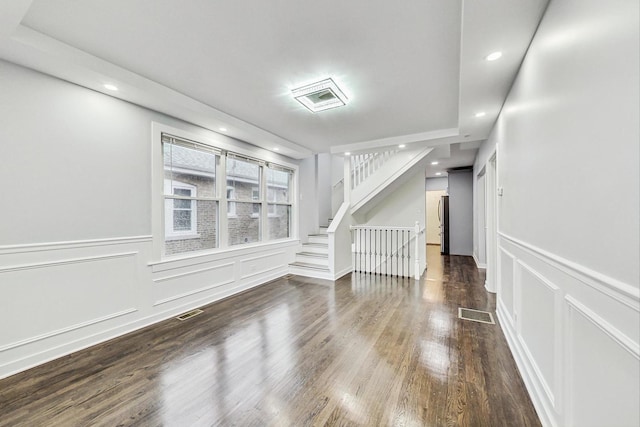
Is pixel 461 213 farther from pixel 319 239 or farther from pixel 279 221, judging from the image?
pixel 279 221

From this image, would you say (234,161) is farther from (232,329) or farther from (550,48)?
(550,48)

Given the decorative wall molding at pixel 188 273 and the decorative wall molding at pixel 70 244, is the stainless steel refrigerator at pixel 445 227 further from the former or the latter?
the decorative wall molding at pixel 70 244

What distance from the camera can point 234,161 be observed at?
4293mm

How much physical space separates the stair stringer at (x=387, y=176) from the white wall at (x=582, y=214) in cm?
299

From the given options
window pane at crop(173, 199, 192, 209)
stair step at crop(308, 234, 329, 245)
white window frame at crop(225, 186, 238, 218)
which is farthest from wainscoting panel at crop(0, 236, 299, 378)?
stair step at crop(308, 234, 329, 245)

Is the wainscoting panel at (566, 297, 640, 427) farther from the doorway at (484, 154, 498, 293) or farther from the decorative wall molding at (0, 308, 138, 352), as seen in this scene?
the decorative wall molding at (0, 308, 138, 352)

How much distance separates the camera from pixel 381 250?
5.60 meters

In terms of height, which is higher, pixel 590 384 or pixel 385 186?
pixel 385 186

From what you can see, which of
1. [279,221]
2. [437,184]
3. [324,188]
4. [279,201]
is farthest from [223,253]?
[437,184]

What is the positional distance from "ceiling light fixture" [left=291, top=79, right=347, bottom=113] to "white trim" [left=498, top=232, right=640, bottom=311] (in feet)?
7.51

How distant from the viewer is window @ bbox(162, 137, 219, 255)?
3.33 m

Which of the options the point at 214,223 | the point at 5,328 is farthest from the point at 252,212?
the point at 5,328

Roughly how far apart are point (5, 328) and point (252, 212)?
121 inches

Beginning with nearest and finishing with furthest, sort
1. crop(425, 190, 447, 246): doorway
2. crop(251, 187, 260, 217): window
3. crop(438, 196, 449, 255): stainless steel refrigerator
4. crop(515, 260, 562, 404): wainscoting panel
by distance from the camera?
crop(515, 260, 562, 404): wainscoting panel < crop(251, 187, 260, 217): window < crop(438, 196, 449, 255): stainless steel refrigerator < crop(425, 190, 447, 246): doorway
